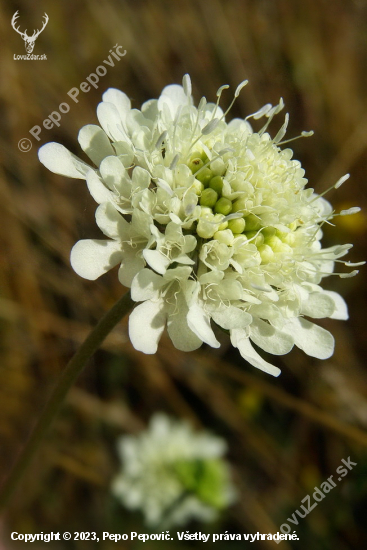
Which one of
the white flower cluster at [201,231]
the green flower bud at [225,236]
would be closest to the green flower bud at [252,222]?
the white flower cluster at [201,231]

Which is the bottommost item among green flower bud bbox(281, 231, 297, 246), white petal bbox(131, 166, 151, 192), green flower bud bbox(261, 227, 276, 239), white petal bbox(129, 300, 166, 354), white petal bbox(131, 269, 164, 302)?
white petal bbox(129, 300, 166, 354)

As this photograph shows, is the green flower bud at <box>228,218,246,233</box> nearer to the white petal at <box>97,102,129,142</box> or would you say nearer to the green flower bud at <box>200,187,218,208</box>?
the green flower bud at <box>200,187,218,208</box>

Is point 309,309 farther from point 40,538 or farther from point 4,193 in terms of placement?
point 40,538

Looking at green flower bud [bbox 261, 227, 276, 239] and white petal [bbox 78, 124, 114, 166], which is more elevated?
green flower bud [bbox 261, 227, 276, 239]

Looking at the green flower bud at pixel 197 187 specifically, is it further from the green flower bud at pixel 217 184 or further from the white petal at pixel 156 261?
the white petal at pixel 156 261

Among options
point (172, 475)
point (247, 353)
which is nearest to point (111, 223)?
point (247, 353)

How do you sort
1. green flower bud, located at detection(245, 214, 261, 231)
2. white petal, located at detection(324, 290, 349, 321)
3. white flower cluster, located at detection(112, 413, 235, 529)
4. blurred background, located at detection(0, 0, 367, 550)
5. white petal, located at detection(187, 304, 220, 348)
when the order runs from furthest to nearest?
blurred background, located at detection(0, 0, 367, 550) → white flower cluster, located at detection(112, 413, 235, 529) → white petal, located at detection(324, 290, 349, 321) → green flower bud, located at detection(245, 214, 261, 231) → white petal, located at detection(187, 304, 220, 348)

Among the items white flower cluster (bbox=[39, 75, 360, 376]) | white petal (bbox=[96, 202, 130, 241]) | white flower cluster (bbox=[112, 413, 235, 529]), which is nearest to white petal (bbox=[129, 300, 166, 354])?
white flower cluster (bbox=[39, 75, 360, 376])

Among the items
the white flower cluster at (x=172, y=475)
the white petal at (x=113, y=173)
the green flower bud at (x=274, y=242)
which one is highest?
the green flower bud at (x=274, y=242)
